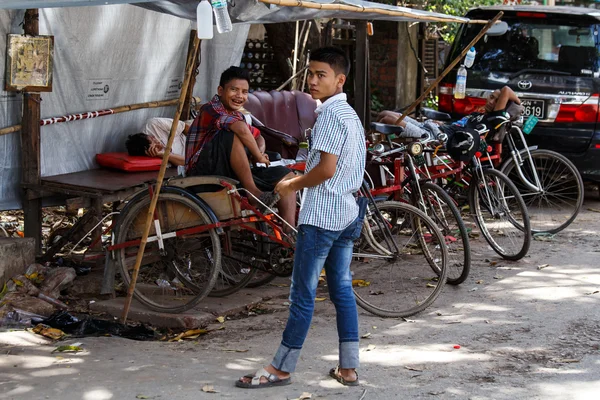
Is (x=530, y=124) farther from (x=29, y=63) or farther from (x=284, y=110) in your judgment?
(x=29, y=63)

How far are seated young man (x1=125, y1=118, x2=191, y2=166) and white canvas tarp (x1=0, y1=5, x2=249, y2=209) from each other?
0.27m

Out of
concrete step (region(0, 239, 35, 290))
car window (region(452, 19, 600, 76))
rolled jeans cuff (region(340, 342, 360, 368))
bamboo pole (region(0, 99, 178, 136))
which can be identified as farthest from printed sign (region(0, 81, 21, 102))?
car window (region(452, 19, 600, 76))

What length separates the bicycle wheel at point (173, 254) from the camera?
20.8 feet

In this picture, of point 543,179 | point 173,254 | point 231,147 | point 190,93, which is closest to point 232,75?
point 231,147

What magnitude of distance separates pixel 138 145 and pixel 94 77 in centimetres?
69

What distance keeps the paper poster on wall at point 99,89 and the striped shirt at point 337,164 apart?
371cm

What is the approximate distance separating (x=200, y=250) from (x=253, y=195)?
60cm

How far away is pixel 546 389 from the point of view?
16.5 ft

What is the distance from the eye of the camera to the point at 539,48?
9.91 meters

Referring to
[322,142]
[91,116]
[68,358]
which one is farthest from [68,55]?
[322,142]

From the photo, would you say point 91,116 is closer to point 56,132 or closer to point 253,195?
point 56,132

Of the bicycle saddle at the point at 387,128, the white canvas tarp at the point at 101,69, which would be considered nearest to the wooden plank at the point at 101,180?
the white canvas tarp at the point at 101,69

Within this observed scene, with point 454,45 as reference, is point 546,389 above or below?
below

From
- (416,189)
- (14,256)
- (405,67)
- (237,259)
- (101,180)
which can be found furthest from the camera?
(405,67)
